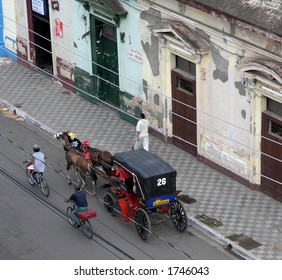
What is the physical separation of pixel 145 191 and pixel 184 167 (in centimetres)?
481

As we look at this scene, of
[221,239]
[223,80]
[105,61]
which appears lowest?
[221,239]

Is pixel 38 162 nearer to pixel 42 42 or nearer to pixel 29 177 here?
pixel 29 177

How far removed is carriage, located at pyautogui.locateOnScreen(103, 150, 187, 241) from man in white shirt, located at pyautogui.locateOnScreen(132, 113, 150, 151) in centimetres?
305

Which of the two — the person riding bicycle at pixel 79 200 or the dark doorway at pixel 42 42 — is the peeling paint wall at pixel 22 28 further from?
the person riding bicycle at pixel 79 200

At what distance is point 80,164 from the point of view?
2872 cm

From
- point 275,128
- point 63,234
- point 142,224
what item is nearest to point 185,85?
point 275,128

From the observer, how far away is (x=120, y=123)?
110 feet

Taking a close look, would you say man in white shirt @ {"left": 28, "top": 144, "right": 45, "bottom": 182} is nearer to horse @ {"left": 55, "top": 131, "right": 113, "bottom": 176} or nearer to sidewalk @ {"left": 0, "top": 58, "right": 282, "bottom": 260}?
horse @ {"left": 55, "top": 131, "right": 113, "bottom": 176}

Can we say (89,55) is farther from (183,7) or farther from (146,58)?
(183,7)

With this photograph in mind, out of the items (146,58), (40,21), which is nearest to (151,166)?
(146,58)

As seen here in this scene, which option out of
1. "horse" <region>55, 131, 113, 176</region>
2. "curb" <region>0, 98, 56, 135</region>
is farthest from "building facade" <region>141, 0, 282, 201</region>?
"curb" <region>0, 98, 56, 135</region>

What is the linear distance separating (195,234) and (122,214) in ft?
6.58

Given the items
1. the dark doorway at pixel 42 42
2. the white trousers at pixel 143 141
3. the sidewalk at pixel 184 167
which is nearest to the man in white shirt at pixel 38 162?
the white trousers at pixel 143 141

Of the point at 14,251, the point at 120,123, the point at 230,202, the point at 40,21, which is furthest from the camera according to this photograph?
the point at 40,21
